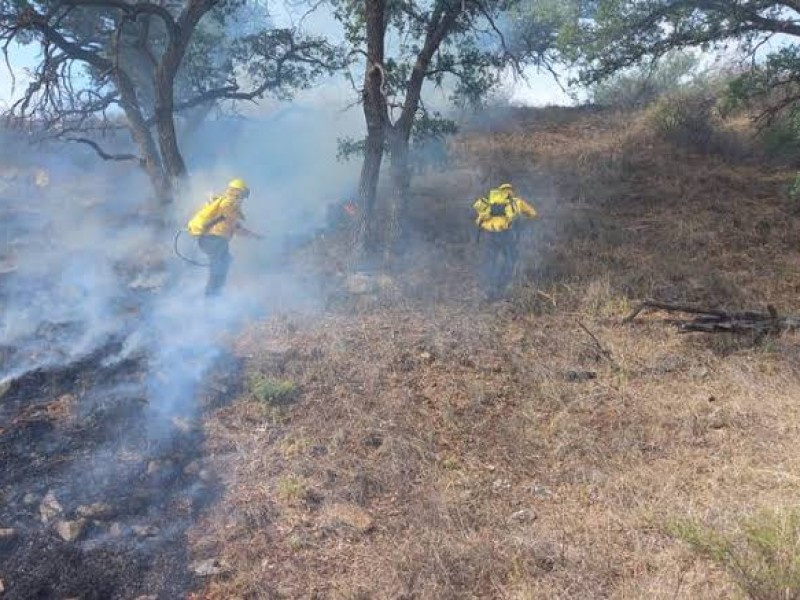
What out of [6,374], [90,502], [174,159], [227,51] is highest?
[227,51]

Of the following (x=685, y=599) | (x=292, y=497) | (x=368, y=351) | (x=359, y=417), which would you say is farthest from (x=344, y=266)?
(x=685, y=599)

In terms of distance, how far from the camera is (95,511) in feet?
15.4

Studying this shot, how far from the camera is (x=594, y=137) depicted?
15367mm

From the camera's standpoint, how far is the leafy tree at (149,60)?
9398 millimetres

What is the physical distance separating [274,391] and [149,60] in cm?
808

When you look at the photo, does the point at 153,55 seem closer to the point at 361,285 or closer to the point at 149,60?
the point at 149,60

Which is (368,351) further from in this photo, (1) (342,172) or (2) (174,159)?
(1) (342,172)

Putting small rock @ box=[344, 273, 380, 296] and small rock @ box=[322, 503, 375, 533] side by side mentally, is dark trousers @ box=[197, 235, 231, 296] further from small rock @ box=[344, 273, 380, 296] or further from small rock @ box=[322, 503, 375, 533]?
small rock @ box=[322, 503, 375, 533]

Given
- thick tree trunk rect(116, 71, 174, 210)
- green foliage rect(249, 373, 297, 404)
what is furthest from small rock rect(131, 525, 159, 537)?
thick tree trunk rect(116, 71, 174, 210)

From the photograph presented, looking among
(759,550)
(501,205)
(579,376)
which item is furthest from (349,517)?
(501,205)

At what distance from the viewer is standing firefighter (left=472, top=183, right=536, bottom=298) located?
8930 mm

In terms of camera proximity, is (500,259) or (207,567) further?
(500,259)

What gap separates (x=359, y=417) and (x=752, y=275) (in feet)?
19.9

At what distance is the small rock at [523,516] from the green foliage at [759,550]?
3.10 feet
